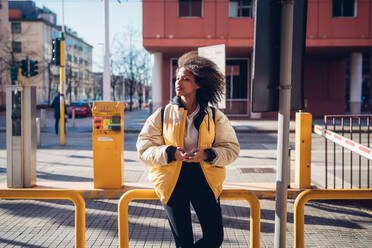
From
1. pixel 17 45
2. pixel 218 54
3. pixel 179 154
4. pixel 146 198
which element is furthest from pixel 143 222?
pixel 17 45

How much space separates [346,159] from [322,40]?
15761 millimetres

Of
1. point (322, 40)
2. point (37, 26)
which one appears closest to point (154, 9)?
point (322, 40)

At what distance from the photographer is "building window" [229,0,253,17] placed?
80.9ft

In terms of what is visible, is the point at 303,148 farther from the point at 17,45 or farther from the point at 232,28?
the point at 17,45

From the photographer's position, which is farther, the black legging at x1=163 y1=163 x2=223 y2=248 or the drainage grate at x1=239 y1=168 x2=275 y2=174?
the drainage grate at x1=239 y1=168 x2=275 y2=174

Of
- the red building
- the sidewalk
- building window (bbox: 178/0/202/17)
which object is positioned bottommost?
the sidewalk

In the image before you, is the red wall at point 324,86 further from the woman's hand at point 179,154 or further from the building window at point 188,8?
the woman's hand at point 179,154

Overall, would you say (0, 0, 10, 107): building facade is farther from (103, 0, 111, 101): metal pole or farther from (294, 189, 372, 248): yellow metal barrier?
(294, 189, 372, 248): yellow metal barrier

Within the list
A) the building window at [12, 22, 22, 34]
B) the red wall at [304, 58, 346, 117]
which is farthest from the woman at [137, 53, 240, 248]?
the building window at [12, 22, 22, 34]

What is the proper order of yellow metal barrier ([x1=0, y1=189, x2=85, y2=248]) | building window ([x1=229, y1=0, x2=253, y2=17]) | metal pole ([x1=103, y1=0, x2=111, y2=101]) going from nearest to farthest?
1. yellow metal barrier ([x1=0, y1=189, x2=85, y2=248])
2. metal pole ([x1=103, y1=0, x2=111, y2=101])
3. building window ([x1=229, y1=0, x2=253, y2=17])

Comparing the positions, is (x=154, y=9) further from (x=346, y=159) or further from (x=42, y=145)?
(x=346, y=159)

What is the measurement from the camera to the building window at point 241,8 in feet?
80.9

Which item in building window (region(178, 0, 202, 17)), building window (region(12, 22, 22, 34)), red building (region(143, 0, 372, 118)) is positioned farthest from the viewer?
building window (region(12, 22, 22, 34))

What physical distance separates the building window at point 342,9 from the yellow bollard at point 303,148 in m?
21.6
